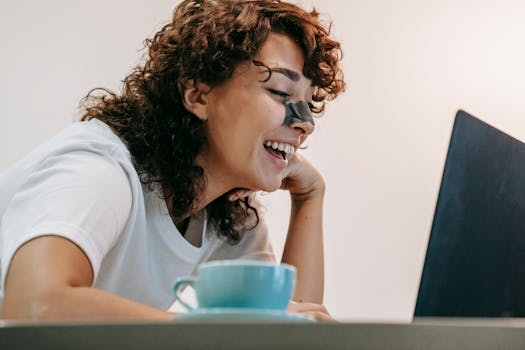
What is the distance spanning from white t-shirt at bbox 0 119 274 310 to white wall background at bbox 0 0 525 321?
70 cm

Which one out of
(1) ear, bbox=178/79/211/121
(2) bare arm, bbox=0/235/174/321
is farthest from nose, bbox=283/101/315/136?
(2) bare arm, bbox=0/235/174/321

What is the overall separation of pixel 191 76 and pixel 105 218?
0.49m

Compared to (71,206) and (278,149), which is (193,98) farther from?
(71,206)

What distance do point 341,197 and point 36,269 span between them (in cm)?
150

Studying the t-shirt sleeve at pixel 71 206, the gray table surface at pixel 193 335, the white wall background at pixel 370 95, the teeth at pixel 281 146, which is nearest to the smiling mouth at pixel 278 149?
the teeth at pixel 281 146

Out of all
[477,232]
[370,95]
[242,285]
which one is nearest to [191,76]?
[477,232]

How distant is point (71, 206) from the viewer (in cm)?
91

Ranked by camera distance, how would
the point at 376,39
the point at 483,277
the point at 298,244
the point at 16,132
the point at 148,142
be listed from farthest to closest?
the point at 376,39 → the point at 16,132 → the point at 298,244 → the point at 148,142 → the point at 483,277

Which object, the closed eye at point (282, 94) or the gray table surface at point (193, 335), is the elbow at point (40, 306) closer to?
the gray table surface at point (193, 335)

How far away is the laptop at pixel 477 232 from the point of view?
902 mm

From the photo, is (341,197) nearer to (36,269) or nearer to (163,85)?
(163,85)

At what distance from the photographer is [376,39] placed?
90.0 inches

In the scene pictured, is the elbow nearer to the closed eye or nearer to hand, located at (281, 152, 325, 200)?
the closed eye

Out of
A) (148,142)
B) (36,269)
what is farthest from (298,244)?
(36,269)
